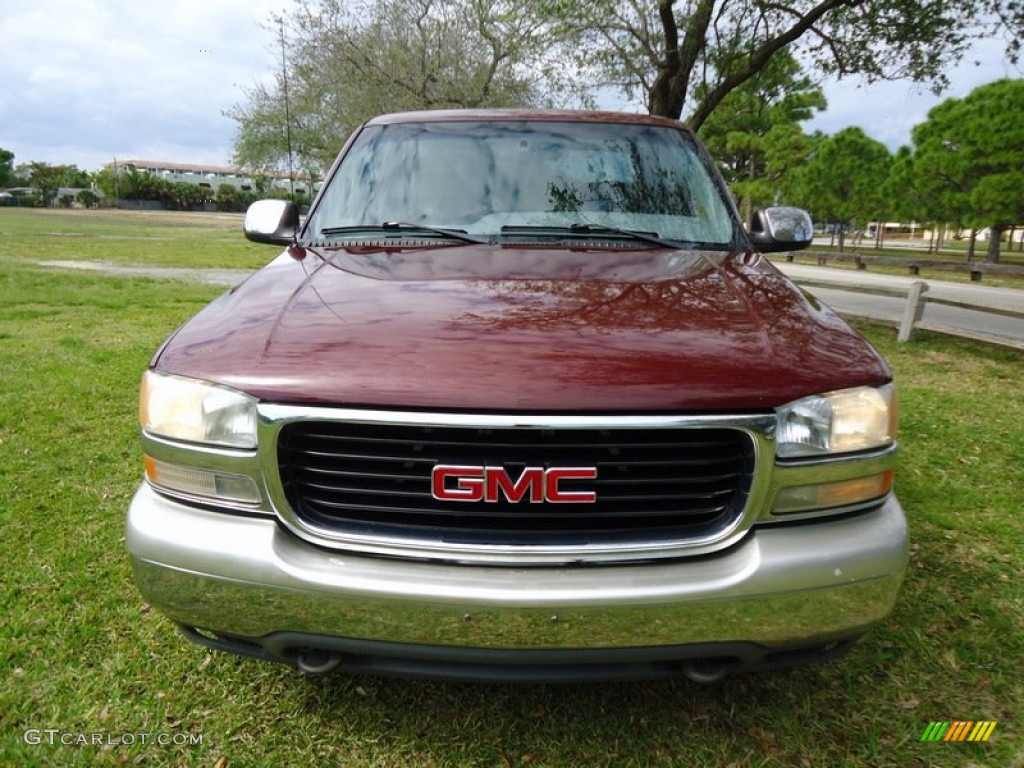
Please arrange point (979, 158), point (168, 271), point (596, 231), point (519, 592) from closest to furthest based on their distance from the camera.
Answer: point (519, 592) < point (596, 231) < point (168, 271) < point (979, 158)

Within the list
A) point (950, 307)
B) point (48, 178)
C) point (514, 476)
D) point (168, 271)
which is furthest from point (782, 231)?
point (48, 178)

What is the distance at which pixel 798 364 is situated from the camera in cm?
175

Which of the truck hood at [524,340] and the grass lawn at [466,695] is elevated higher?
the truck hood at [524,340]

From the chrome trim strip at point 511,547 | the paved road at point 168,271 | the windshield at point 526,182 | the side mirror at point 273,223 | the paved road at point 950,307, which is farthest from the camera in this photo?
the paved road at point 168,271

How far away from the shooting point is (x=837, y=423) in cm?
174

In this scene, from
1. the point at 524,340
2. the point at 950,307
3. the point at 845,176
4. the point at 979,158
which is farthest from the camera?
the point at 845,176

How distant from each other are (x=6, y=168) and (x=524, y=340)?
4829 inches

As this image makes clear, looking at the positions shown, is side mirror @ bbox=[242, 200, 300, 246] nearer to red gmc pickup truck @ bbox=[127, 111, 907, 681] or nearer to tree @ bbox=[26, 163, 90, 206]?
red gmc pickup truck @ bbox=[127, 111, 907, 681]

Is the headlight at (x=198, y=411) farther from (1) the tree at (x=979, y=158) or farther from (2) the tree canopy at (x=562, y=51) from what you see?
(1) the tree at (x=979, y=158)

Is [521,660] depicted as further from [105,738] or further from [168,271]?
[168,271]

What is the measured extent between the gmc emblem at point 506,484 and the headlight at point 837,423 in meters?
0.48

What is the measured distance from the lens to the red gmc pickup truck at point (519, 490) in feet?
5.32

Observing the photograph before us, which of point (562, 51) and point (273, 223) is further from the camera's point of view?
point (562, 51)

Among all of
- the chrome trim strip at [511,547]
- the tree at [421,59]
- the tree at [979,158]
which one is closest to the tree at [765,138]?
the tree at [979,158]
